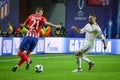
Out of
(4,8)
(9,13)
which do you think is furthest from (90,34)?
(9,13)

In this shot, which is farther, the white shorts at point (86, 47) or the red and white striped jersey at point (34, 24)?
the white shorts at point (86, 47)

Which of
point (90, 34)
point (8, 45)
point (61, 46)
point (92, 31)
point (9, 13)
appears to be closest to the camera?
point (92, 31)

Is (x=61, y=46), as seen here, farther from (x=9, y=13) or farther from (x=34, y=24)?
(x=34, y=24)

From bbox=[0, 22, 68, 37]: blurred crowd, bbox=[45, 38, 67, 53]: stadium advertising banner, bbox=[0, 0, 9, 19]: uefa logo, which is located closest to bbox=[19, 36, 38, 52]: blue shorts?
bbox=[45, 38, 67, 53]: stadium advertising banner

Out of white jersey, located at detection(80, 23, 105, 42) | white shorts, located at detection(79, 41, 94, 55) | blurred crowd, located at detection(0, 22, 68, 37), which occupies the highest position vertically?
blurred crowd, located at detection(0, 22, 68, 37)

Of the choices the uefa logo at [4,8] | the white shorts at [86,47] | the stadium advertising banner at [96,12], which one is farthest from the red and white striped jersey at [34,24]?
the stadium advertising banner at [96,12]

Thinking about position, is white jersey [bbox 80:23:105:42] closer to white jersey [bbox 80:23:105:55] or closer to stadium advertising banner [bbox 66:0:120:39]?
white jersey [bbox 80:23:105:55]

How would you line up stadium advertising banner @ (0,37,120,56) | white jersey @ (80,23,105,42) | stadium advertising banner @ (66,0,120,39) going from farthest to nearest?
stadium advertising banner @ (66,0,120,39) → stadium advertising banner @ (0,37,120,56) → white jersey @ (80,23,105,42)

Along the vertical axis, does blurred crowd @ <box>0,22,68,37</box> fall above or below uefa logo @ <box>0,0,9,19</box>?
below

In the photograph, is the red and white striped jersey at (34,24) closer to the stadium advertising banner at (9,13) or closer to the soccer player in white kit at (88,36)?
the soccer player in white kit at (88,36)

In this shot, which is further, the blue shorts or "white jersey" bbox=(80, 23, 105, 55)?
"white jersey" bbox=(80, 23, 105, 55)

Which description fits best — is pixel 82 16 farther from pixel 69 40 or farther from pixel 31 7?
pixel 69 40

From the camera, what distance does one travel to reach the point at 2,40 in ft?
101

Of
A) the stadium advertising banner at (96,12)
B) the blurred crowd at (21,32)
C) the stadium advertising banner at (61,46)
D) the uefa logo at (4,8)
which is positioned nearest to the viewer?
the stadium advertising banner at (61,46)
